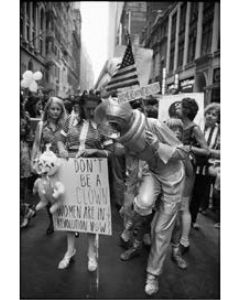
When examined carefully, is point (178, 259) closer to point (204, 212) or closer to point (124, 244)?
point (124, 244)

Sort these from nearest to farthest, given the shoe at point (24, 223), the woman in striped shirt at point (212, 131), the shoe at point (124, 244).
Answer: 1. the shoe at point (124, 244)
2. the shoe at point (24, 223)
3. the woman in striped shirt at point (212, 131)

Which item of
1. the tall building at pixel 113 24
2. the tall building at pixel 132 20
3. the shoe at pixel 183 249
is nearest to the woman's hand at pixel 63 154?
the tall building at pixel 113 24

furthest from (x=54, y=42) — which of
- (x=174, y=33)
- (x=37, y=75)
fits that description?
(x=174, y=33)

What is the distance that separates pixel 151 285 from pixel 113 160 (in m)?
0.98

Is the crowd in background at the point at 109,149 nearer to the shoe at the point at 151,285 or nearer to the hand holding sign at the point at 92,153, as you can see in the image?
the hand holding sign at the point at 92,153

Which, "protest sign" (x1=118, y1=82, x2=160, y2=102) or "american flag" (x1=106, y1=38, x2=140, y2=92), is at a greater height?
"american flag" (x1=106, y1=38, x2=140, y2=92)

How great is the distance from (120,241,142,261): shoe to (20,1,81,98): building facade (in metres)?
1.51

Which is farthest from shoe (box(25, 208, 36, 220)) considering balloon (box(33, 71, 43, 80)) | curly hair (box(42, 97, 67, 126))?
balloon (box(33, 71, 43, 80))

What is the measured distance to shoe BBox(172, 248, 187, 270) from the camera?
2086mm

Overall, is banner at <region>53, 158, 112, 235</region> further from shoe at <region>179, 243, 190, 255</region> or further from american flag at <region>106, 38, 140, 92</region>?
shoe at <region>179, 243, 190, 255</region>

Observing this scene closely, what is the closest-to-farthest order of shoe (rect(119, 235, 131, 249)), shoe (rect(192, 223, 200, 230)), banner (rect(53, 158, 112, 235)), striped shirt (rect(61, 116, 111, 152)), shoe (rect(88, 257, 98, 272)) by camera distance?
banner (rect(53, 158, 112, 235)) < striped shirt (rect(61, 116, 111, 152)) < shoe (rect(88, 257, 98, 272)) < shoe (rect(119, 235, 131, 249)) < shoe (rect(192, 223, 200, 230))

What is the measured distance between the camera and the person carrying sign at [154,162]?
1369 millimetres

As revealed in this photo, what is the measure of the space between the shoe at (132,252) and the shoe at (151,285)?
1.20 feet

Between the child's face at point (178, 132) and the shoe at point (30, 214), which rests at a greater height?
the child's face at point (178, 132)
